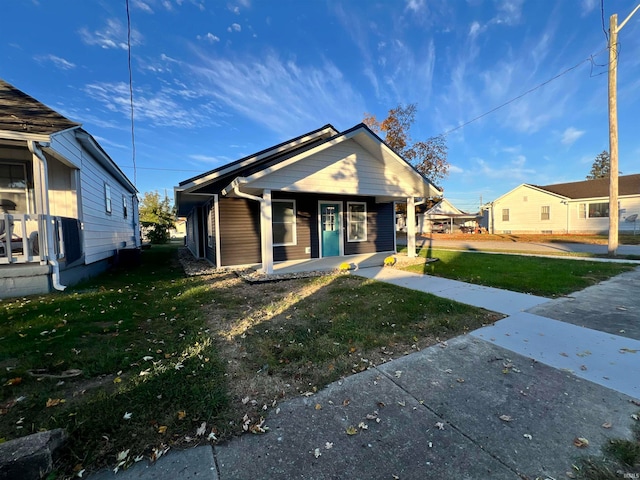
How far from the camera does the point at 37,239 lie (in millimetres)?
6203

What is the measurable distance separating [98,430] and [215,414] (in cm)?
78

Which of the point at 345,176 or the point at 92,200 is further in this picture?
the point at 345,176

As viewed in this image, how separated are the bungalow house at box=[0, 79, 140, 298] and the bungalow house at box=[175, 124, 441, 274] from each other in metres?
2.48

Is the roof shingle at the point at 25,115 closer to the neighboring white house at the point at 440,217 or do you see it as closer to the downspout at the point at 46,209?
the downspout at the point at 46,209

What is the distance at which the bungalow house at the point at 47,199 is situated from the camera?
548cm

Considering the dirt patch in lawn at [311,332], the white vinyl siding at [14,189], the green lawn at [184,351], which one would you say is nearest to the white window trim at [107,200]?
the white vinyl siding at [14,189]

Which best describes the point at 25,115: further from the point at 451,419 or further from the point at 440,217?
the point at 440,217

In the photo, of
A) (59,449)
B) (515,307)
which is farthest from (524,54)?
(59,449)

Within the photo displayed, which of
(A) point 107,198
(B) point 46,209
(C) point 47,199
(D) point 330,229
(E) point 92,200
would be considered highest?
(A) point 107,198

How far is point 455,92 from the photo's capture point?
47.0ft

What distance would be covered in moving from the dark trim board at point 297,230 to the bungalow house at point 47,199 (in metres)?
3.54

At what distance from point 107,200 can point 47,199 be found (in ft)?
16.5

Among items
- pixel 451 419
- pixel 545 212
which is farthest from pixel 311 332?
pixel 545 212

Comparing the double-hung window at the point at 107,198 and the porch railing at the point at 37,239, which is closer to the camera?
the porch railing at the point at 37,239
